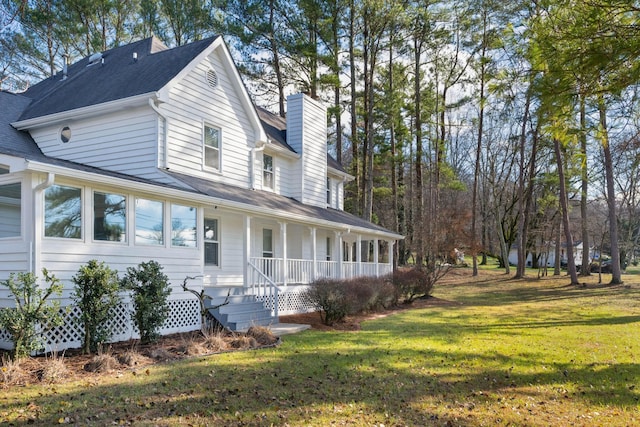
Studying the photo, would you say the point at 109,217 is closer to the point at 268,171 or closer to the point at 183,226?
the point at 183,226

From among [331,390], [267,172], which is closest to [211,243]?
[267,172]

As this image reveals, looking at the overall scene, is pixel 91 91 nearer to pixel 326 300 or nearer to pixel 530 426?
pixel 326 300

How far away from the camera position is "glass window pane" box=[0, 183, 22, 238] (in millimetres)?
8383

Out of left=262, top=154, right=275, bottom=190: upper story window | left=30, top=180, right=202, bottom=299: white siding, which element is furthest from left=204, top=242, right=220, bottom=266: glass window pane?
left=262, top=154, right=275, bottom=190: upper story window

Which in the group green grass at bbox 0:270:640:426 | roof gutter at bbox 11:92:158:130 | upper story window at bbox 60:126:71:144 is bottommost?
green grass at bbox 0:270:640:426

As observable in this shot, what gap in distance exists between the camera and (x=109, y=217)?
9227 mm

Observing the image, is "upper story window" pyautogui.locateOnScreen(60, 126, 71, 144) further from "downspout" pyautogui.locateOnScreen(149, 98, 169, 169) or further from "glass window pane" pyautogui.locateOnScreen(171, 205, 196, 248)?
"glass window pane" pyautogui.locateOnScreen(171, 205, 196, 248)

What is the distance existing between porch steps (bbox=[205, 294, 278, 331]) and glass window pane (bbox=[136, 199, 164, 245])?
1864 mm

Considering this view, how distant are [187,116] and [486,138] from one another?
3334 cm

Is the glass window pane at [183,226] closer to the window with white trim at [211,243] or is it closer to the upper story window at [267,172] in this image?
the window with white trim at [211,243]

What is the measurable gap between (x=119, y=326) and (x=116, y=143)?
544 cm

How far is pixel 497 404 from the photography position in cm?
617

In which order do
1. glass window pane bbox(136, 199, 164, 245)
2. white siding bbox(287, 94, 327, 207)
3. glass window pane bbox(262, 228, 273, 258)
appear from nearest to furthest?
glass window pane bbox(136, 199, 164, 245) → glass window pane bbox(262, 228, 273, 258) → white siding bbox(287, 94, 327, 207)

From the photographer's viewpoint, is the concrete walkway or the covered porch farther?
the covered porch
